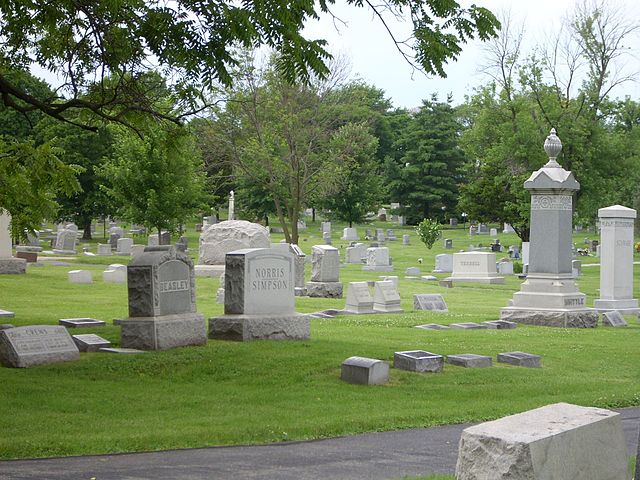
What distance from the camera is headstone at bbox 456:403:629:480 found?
5.35 m

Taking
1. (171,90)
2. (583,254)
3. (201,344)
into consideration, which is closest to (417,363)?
(201,344)

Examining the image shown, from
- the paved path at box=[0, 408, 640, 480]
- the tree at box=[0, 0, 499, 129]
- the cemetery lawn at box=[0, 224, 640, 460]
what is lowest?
the paved path at box=[0, 408, 640, 480]

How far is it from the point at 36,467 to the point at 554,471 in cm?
431

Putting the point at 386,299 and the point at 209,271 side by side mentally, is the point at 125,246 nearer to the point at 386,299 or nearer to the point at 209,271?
the point at 209,271

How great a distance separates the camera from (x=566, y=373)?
13406 millimetres

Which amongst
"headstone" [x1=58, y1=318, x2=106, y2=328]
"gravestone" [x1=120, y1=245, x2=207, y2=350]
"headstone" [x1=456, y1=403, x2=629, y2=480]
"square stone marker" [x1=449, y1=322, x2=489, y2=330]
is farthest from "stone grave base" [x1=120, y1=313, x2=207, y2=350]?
"headstone" [x1=456, y1=403, x2=629, y2=480]

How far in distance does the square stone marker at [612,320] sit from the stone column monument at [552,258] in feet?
2.20

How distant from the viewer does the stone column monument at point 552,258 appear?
1964 cm

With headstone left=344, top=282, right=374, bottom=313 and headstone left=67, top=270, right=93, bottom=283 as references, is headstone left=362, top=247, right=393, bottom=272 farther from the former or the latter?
headstone left=344, top=282, right=374, bottom=313

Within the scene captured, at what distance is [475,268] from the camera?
35562mm

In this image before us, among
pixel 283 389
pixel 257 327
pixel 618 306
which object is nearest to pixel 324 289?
pixel 618 306

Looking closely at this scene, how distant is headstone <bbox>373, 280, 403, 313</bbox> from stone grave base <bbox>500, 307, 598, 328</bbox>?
344 centimetres

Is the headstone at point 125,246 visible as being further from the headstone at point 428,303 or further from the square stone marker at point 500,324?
the square stone marker at point 500,324

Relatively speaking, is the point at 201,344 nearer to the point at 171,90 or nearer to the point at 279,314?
the point at 279,314
